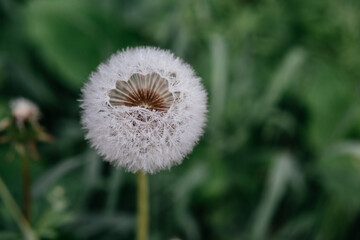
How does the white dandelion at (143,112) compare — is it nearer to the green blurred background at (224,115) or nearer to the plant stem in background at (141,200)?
the plant stem in background at (141,200)

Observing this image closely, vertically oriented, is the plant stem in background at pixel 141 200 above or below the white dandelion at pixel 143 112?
below

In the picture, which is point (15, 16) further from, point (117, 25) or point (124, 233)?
point (124, 233)

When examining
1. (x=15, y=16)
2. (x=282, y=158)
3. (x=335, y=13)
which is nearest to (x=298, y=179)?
(x=282, y=158)

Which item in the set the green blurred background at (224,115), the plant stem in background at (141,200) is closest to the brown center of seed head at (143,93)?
the plant stem in background at (141,200)

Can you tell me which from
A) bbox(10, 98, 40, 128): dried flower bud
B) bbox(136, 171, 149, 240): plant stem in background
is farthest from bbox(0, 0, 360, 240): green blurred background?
bbox(136, 171, 149, 240): plant stem in background

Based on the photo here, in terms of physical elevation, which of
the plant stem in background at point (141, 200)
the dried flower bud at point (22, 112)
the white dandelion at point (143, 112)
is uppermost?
the dried flower bud at point (22, 112)

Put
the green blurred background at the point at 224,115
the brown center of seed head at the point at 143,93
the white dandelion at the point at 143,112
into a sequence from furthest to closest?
the green blurred background at the point at 224,115
the brown center of seed head at the point at 143,93
the white dandelion at the point at 143,112

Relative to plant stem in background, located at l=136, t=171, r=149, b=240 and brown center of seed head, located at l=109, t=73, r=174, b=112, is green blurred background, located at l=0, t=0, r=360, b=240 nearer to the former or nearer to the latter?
plant stem in background, located at l=136, t=171, r=149, b=240
